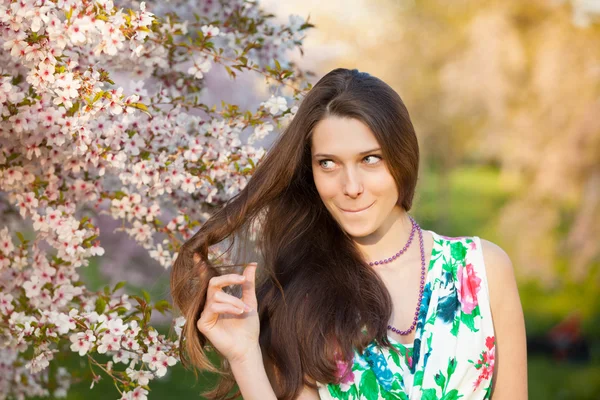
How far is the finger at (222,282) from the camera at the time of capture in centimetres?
175

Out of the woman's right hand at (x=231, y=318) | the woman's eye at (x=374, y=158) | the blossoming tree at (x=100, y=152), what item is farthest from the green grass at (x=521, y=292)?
the woman's eye at (x=374, y=158)

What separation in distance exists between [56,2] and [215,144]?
64cm

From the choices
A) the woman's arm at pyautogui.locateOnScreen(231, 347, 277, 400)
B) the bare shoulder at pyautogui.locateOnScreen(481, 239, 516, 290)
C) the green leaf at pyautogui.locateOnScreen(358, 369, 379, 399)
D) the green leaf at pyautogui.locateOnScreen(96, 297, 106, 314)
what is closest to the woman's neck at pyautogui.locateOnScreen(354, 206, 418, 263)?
the bare shoulder at pyautogui.locateOnScreen(481, 239, 516, 290)

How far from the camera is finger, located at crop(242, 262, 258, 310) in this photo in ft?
5.97

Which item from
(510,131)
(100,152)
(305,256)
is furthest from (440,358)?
(510,131)

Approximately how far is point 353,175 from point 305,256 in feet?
1.13

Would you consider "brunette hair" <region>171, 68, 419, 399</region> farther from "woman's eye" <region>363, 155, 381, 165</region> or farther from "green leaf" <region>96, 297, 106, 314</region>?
"green leaf" <region>96, 297, 106, 314</region>

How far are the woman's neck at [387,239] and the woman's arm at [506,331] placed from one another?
0.76 ft

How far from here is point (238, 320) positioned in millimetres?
1855

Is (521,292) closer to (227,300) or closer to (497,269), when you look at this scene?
(497,269)

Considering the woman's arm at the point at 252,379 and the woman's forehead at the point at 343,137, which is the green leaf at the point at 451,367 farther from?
the woman's forehead at the point at 343,137

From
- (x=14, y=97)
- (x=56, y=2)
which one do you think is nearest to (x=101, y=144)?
(x=14, y=97)

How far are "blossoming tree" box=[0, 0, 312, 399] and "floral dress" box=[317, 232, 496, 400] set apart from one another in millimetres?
489

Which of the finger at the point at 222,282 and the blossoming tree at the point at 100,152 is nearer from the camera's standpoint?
the finger at the point at 222,282
